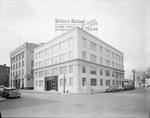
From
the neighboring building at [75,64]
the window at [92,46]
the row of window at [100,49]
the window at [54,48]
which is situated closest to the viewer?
the neighboring building at [75,64]

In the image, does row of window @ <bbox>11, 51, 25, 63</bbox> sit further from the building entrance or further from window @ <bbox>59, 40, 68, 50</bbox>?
window @ <bbox>59, 40, 68, 50</bbox>

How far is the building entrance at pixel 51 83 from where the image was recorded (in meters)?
40.4

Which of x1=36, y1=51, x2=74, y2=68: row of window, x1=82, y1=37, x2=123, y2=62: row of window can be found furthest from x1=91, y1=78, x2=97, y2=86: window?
x1=36, y1=51, x2=74, y2=68: row of window

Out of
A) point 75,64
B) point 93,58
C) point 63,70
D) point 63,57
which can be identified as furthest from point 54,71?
point 93,58

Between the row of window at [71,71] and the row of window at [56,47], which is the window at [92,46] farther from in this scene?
the row of window at [56,47]

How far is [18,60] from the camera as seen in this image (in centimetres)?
6531

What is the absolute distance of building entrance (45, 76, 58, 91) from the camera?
40406mm

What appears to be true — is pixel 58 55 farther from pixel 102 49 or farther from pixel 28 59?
pixel 28 59

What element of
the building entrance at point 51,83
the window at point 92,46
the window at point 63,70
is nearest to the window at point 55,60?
the window at point 63,70

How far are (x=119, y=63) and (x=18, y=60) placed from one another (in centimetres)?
4374

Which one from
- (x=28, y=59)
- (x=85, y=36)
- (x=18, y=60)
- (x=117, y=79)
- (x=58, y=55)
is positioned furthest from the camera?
(x=18, y=60)

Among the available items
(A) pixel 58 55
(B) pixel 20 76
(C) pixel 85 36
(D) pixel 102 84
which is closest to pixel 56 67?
(A) pixel 58 55

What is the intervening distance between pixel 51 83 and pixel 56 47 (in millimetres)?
10573

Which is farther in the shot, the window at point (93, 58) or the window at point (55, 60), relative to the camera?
the window at point (55, 60)
